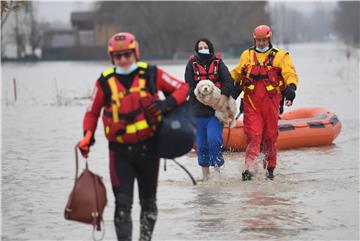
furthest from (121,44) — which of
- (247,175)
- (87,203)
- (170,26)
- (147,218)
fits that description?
(170,26)

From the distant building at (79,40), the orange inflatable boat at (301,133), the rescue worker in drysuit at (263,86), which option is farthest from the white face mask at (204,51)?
the distant building at (79,40)

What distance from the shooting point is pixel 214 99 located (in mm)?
10328

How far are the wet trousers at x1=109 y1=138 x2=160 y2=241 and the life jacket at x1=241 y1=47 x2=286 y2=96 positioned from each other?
380 cm

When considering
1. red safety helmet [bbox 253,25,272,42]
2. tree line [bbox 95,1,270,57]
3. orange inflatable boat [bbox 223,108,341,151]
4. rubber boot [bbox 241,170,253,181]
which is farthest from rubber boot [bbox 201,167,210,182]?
tree line [bbox 95,1,270,57]

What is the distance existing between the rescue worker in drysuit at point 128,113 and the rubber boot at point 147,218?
0.02 meters

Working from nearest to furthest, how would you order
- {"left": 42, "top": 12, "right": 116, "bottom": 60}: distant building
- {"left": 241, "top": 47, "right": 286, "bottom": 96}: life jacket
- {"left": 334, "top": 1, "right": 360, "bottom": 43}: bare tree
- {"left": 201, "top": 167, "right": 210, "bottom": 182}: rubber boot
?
{"left": 241, "top": 47, "right": 286, "bottom": 96}: life jacket < {"left": 201, "top": 167, "right": 210, "bottom": 182}: rubber boot < {"left": 42, "top": 12, "right": 116, "bottom": 60}: distant building < {"left": 334, "top": 1, "right": 360, "bottom": 43}: bare tree

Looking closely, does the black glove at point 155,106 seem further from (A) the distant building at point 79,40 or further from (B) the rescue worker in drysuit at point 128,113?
(A) the distant building at point 79,40

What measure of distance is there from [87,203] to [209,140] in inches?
156

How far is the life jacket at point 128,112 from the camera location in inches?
264

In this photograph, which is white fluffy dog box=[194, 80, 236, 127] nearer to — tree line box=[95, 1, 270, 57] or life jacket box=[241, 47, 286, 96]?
life jacket box=[241, 47, 286, 96]

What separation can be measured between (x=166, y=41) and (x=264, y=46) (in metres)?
86.7

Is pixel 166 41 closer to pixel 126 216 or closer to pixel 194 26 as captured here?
pixel 194 26

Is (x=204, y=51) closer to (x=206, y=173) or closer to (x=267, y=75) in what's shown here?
(x=267, y=75)

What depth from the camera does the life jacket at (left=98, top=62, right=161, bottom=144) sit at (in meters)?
6.70
